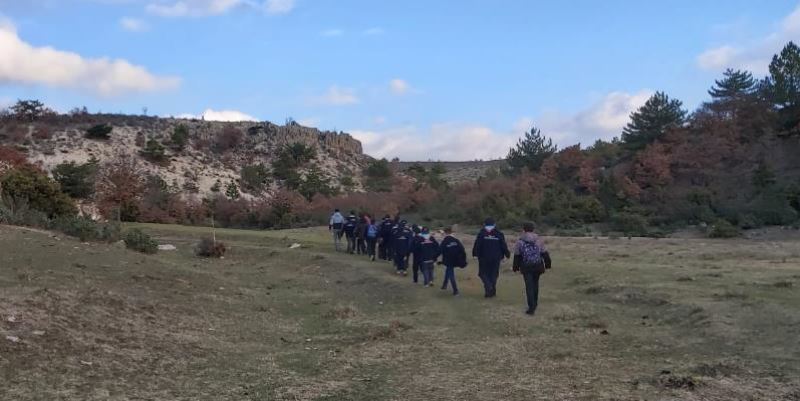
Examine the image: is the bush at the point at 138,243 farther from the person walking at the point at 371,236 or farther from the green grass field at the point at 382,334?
the person walking at the point at 371,236

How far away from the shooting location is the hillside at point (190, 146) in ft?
196

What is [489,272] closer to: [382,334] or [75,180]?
[382,334]

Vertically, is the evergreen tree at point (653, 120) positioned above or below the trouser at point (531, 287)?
above

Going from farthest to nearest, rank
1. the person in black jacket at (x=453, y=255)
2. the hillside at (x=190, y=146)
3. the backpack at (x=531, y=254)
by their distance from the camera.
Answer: the hillside at (x=190, y=146) → the person in black jacket at (x=453, y=255) → the backpack at (x=531, y=254)

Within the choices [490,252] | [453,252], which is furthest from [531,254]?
[453,252]

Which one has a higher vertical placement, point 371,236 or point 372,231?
point 372,231

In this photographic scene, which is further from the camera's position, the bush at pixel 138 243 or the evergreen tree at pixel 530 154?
the evergreen tree at pixel 530 154

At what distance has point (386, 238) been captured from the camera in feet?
76.6

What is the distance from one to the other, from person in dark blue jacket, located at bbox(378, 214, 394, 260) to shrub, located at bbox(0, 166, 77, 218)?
1398cm

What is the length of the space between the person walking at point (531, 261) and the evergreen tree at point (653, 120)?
35845 mm

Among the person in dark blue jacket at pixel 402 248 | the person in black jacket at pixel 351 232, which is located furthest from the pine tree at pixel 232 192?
the person in dark blue jacket at pixel 402 248

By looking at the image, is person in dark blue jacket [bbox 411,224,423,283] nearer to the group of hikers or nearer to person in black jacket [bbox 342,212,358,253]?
the group of hikers

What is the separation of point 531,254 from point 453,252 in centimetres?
332

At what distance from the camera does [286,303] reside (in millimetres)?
15219
